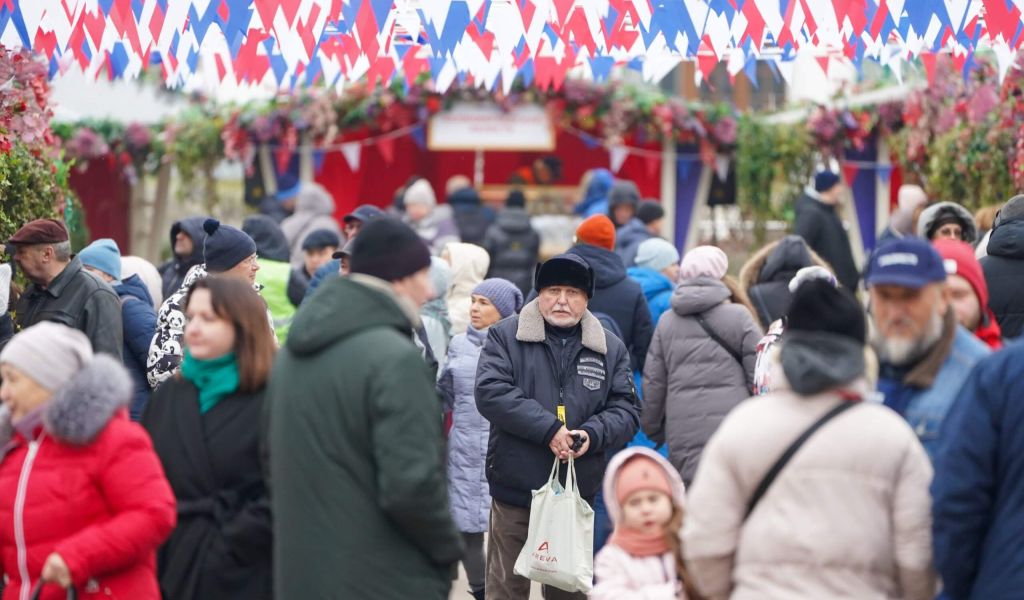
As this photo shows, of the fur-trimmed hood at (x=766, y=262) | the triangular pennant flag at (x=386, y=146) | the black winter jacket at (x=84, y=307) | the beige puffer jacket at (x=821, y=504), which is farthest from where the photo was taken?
the triangular pennant flag at (x=386, y=146)

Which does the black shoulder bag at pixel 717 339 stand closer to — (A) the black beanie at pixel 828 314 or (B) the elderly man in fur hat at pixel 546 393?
(B) the elderly man in fur hat at pixel 546 393

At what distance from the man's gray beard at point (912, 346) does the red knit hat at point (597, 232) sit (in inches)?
153

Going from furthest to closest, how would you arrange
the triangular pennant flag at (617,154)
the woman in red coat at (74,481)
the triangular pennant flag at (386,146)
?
the triangular pennant flag at (617,154) → the triangular pennant flag at (386,146) → the woman in red coat at (74,481)

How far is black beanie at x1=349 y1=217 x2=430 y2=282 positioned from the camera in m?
4.17

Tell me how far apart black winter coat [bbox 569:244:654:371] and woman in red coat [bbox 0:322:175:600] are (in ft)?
12.9

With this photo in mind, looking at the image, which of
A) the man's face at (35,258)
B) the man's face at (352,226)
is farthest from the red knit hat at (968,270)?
the man's face at (352,226)

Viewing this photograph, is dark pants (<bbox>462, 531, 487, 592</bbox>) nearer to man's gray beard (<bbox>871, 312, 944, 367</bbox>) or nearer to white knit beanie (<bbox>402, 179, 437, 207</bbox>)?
man's gray beard (<bbox>871, 312, 944, 367</bbox>)

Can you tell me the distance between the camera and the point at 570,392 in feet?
20.6

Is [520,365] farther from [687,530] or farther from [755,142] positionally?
[755,142]

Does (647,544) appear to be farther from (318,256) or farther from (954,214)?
(318,256)

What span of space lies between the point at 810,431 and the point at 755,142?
12615mm

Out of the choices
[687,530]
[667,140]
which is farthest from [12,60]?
[667,140]

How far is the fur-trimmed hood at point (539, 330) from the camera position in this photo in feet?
20.6

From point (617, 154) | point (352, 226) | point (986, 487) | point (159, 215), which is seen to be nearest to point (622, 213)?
point (352, 226)
